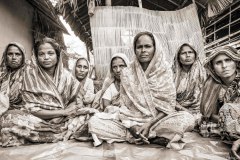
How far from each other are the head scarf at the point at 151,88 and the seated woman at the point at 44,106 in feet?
2.29

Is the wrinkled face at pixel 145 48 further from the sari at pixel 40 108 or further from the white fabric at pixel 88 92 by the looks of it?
the white fabric at pixel 88 92

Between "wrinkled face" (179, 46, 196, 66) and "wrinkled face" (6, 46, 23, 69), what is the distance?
245cm

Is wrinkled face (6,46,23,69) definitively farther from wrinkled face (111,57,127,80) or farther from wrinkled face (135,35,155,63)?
wrinkled face (135,35,155,63)

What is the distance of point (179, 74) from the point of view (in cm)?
444

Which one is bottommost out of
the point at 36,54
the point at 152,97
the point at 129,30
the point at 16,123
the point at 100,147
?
the point at 100,147

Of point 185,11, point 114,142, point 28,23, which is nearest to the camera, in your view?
point 114,142

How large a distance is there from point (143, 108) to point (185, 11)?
462cm

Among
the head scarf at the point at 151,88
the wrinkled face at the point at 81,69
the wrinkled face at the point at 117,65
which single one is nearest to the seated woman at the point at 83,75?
the wrinkled face at the point at 81,69

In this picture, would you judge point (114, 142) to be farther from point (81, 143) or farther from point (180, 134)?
point (180, 134)

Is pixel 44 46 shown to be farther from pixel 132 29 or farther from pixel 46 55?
pixel 132 29

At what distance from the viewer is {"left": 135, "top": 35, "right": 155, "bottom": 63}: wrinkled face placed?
3.05 meters

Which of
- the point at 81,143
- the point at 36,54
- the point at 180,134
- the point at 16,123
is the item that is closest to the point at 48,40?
the point at 36,54

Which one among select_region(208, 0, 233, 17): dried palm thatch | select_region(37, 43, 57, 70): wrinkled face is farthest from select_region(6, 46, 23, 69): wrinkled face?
select_region(208, 0, 233, 17): dried palm thatch

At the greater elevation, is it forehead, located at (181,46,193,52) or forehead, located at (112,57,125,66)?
forehead, located at (181,46,193,52)
